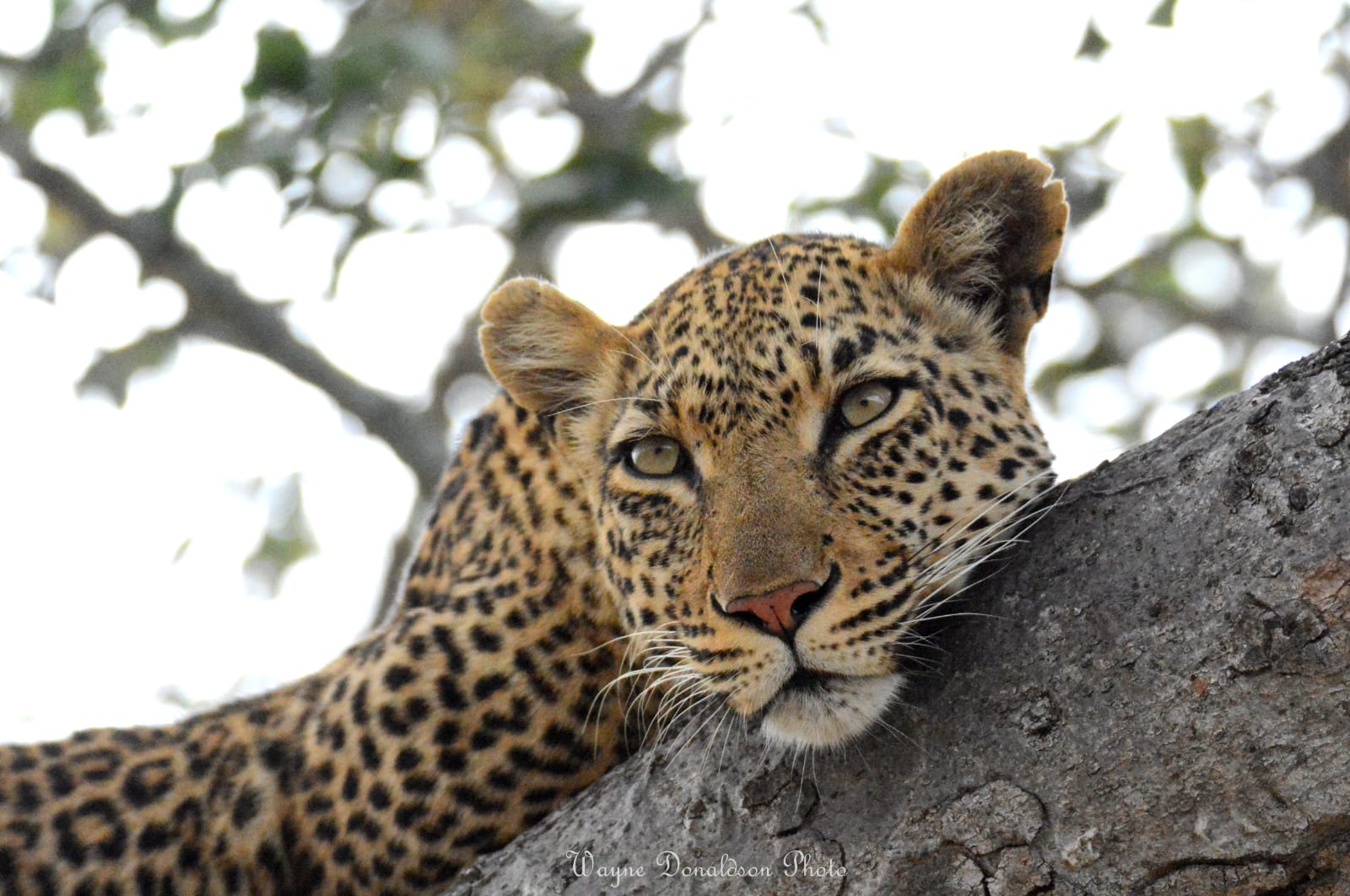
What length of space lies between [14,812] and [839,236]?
3843mm

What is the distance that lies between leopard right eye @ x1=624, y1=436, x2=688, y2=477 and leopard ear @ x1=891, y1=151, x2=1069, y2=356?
0.98 m

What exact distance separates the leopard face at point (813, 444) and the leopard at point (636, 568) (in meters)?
0.01

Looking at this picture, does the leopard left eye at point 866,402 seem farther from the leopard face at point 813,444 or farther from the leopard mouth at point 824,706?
the leopard mouth at point 824,706

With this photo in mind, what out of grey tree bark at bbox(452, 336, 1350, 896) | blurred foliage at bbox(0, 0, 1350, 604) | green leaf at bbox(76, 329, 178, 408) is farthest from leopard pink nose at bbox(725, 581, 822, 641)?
green leaf at bbox(76, 329, 178, 408)

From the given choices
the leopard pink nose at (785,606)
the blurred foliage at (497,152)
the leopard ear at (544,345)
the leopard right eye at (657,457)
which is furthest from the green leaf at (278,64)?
the leopard pink nose at (785,606)

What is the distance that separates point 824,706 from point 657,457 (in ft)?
4.20

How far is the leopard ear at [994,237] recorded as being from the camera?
454 cm

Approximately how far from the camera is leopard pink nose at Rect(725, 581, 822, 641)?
13.1 ft

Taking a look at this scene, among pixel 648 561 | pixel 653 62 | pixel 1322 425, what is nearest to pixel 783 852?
pixel 648 561

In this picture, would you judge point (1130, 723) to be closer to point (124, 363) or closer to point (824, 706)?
point (824, 706)

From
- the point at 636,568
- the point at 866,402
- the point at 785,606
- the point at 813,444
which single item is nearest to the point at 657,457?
the point at 636,568

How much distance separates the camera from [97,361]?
33.9 ft

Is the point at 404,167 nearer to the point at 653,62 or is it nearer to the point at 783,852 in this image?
the point at 653,62

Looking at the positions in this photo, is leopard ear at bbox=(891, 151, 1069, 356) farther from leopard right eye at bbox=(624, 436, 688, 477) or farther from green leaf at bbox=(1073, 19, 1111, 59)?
green leaf at bbox=(1073, 19, 1111, 59)
